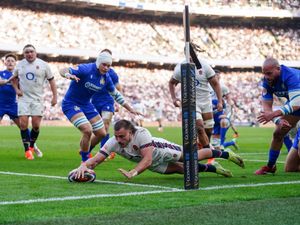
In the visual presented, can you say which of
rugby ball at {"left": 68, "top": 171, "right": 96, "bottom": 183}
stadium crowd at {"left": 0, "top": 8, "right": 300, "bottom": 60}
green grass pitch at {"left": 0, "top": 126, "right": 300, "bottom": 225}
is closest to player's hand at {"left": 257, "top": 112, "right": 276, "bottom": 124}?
green grass pitch at {"left": 0, "top": 126, "right": 300, "bottom": 225}

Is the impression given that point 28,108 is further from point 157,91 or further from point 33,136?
point 157,91

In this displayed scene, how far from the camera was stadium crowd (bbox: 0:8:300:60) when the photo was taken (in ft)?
169

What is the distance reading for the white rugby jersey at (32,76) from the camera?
13906 mm

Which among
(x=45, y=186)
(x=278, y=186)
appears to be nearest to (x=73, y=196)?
(x=45, y=186)

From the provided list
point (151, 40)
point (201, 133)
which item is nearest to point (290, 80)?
point (201, 133)

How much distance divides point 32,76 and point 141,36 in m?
46.0

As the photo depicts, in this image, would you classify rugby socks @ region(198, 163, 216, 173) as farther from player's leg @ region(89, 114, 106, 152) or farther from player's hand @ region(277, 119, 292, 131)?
player's leg @ region(89, 114, 106, 152)

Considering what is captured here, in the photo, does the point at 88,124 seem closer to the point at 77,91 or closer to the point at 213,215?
→ the point at 77,91

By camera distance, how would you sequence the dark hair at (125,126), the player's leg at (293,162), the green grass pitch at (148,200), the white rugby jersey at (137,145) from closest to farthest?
the green grass pitch at (148,200) < the dark hair at (125,126) < the white rugby jersey at (137,145) < the player's leg at (293,162)

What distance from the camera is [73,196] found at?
22.8ft

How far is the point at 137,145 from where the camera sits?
8.33 m

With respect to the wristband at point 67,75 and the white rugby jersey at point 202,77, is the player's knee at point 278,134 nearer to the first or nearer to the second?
the white rugby jersey at point 202,77

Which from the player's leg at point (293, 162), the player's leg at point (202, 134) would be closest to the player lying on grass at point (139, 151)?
the player's leg at point (293, 162)

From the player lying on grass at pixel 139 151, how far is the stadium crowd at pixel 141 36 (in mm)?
40013
